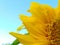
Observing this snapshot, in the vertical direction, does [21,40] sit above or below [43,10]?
below

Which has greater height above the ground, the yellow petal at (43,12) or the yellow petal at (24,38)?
the yellow petal at (43,12)

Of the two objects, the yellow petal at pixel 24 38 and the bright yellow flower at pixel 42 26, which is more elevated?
the bright yellow flower at pixel 42 26

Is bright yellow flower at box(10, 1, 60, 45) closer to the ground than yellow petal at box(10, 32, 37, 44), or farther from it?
farther from it

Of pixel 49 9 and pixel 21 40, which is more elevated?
pixel 49 9

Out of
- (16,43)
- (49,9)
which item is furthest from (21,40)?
(49,9)

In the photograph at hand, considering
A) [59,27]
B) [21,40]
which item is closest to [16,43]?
[21,40]

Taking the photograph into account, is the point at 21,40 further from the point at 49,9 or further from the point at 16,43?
the point at 49,9
